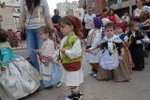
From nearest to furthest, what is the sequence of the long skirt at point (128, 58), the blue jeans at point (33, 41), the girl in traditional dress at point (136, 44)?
the blue jeans at point (33, 41)
the long skirt at point (128, 58)
the girl in traditional dress at point (136, 44)

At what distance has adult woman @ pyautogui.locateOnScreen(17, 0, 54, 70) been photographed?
6340mm

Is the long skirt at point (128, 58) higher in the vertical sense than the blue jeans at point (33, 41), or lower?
lower

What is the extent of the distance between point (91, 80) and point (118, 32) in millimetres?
1490

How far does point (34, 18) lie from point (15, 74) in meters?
1.21

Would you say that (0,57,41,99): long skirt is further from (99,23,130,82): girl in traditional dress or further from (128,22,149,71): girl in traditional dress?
(128,22,149,71): girl in traditional dress

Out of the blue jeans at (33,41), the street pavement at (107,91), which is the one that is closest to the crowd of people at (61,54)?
the blue jeans at (33,41)

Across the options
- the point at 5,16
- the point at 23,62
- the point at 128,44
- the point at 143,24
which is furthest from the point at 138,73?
the point at 5,16

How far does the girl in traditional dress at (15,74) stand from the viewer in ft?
18.0

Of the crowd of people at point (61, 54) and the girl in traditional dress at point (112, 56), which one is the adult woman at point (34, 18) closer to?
the crowd of people at point (61, 54)

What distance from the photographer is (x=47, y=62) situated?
635 cm

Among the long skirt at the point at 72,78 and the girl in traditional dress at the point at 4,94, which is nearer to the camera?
the girl in traditional dress at the point at 4,94

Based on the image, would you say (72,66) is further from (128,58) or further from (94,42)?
(128,58)

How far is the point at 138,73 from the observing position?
25.6ft

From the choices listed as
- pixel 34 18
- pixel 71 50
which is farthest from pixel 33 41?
pixel 71 50
